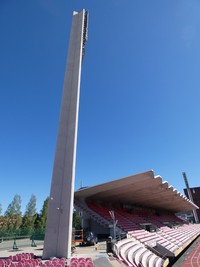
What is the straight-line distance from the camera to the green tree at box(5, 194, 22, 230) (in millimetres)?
58025

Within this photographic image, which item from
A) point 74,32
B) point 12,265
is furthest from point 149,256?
point 74,32

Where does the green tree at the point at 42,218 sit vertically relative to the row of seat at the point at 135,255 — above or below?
above

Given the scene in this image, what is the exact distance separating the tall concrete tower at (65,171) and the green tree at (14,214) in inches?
2027

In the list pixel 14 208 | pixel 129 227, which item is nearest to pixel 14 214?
pixel 14 208

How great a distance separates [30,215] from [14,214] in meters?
4.72

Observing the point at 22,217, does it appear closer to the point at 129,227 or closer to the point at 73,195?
the point at 129,227

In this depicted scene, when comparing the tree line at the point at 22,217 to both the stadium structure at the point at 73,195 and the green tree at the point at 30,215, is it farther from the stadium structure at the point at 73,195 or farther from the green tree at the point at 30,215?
the stadium structure at the point at 73,195

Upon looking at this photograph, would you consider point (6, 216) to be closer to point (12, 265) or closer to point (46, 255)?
point (46, 255)

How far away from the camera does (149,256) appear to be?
603 inches

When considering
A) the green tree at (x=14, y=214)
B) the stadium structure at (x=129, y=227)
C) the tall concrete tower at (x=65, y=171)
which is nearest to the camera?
the tall concrete tower at (x=65, y=171)

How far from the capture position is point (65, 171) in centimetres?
1426

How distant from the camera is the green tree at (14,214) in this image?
190 ft

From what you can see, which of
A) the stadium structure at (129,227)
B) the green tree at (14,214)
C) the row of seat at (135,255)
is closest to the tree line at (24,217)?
the green tree at (14,214)

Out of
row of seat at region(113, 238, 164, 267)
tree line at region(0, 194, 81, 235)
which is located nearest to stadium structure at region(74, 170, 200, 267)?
row of seat at region(113, 238, 164, 267)
